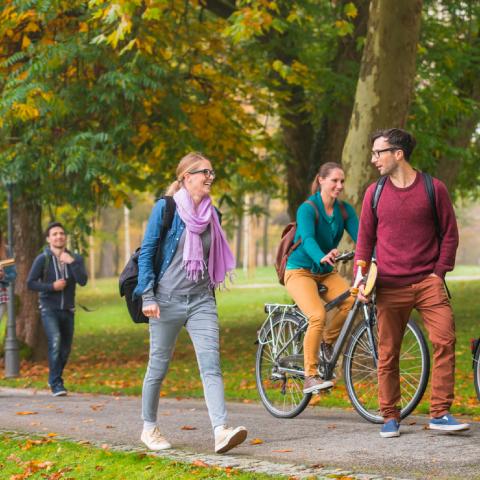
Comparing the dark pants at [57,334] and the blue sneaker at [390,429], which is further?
the dark pants at [57,334]

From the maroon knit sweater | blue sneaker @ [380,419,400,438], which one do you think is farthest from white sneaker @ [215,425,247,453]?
the maroon knit sweater

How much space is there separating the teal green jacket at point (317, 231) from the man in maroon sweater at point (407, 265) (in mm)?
1036

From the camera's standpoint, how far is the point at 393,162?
6.57 m

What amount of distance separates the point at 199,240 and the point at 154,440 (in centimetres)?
140

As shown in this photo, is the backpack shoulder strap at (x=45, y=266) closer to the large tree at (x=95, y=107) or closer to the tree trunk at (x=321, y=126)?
the large tree at (x=95, y=107)

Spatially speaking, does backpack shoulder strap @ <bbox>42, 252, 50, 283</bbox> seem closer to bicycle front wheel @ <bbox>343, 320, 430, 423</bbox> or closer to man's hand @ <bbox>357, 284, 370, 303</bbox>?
bicycle front wheel @ <bbox>343, 320, 430, 423</bbox>

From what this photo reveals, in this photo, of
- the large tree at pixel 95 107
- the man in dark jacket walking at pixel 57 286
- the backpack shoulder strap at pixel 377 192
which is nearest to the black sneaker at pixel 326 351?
the backpack shoulder strap at pixel 377 192

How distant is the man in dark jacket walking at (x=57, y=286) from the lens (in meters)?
11.1

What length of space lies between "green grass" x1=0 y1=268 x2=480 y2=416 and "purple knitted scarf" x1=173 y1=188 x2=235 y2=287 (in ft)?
7.88

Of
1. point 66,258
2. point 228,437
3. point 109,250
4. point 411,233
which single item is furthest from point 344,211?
point 109,250

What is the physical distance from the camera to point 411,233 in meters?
6.52

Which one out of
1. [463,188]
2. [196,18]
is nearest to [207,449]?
[196,18]

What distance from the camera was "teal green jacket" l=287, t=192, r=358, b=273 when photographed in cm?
779

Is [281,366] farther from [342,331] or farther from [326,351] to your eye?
[342,331]
